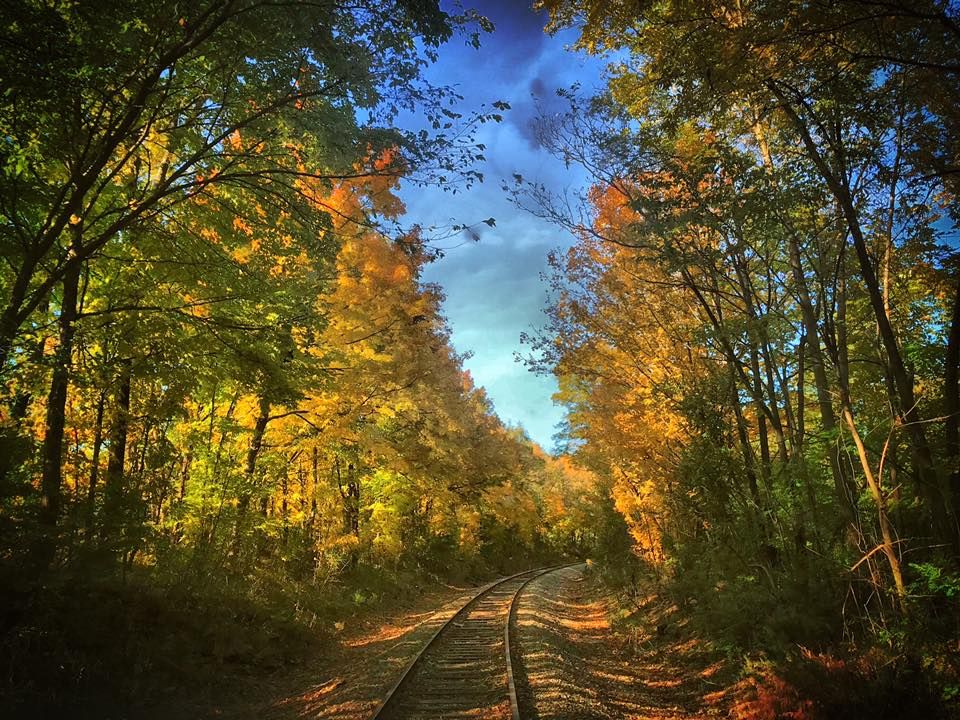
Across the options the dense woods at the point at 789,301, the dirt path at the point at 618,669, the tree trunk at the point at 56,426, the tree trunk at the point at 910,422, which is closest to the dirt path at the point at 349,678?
the dirt path at the point at 618,669

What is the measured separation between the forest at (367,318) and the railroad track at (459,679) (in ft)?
8.43

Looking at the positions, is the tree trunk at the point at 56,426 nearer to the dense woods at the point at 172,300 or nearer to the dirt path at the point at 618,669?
the dense woods at the point at 172,300

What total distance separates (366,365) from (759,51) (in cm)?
928

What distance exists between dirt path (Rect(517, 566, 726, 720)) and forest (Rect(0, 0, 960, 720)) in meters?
0.56

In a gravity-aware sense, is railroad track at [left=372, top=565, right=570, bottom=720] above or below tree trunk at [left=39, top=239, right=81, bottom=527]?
below

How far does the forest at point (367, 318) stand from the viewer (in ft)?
18.1

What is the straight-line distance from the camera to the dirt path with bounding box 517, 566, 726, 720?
6746mm

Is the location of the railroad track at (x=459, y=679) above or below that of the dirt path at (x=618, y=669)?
above

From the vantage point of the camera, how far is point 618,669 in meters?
9.05

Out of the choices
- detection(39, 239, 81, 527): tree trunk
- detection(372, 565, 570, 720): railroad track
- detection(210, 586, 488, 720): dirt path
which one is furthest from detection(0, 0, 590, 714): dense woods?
detection(372, 565, 570, 720): railroad track

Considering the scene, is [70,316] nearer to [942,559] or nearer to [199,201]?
[199,201]

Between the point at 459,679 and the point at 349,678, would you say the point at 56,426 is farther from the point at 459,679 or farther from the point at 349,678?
the point at 459,679

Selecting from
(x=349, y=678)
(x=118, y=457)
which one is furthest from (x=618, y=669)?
(x=118, y=457)

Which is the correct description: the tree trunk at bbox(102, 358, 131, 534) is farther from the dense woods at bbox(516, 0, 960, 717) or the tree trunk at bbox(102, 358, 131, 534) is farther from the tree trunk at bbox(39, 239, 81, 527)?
the dense woods at bbox(516, 0, 960, 717)
